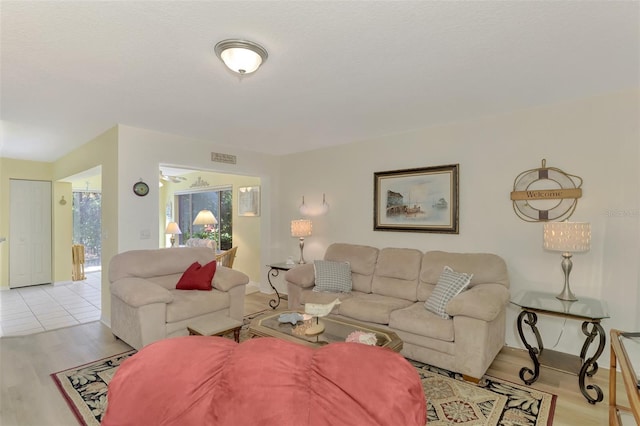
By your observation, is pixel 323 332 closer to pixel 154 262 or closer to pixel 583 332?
pixel 583 332

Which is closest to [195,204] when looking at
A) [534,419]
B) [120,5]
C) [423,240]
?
[423,240]

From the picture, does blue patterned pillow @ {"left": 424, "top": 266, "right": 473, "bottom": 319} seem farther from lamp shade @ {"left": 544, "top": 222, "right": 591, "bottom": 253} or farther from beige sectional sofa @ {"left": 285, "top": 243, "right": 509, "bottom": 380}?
lamp shade @ {"left": 544, "top": 222, "right": 591, "bottom": 253}

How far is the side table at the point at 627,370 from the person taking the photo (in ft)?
4.14

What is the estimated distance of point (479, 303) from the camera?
258 centimetres

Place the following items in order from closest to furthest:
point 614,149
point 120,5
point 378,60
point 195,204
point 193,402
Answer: point 193,402 → point 120,5 → point 378,60 → point 614,149 → point 195,204

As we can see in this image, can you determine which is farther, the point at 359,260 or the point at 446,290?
the point at 359,260

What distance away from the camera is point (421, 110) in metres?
3.21

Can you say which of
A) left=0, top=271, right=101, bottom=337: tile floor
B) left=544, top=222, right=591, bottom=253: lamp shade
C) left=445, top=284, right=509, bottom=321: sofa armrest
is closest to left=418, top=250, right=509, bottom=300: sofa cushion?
left=445, top=284, right=509, bottom=321: sofa armrest

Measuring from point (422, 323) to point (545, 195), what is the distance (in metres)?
1.72

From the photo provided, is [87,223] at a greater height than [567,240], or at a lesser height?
lesser

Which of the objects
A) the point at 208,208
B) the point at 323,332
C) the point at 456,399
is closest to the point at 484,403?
the point at 456,399

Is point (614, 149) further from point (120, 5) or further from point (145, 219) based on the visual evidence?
point (145, 219)

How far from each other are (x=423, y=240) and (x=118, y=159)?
3.70 meters

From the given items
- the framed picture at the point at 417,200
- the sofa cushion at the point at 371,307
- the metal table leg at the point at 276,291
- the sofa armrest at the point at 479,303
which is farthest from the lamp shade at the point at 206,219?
the sofa armrest at the point at 479,303
